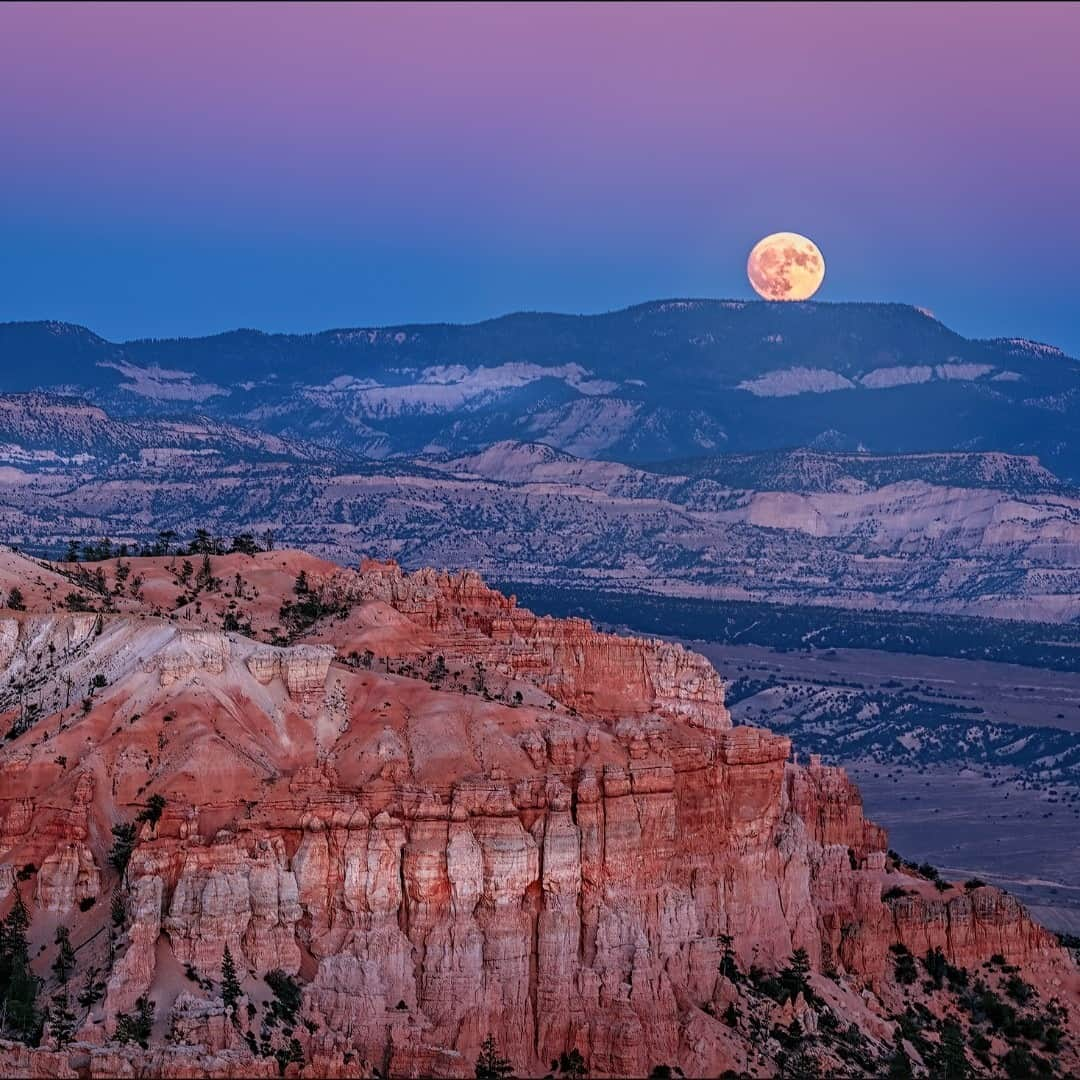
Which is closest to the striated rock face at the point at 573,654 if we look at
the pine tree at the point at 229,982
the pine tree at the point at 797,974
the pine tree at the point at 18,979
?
the pine tree at the point at 797,974

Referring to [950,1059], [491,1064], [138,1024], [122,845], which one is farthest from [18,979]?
[950,1059]

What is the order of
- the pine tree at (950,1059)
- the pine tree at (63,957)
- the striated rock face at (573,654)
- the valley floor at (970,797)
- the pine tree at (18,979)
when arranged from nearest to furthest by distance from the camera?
the pine tree at (18,979), the pine tree at (63,957), the pine tree at (950,1059), the striated rock face at (573,654), the valley floor at (970,797)

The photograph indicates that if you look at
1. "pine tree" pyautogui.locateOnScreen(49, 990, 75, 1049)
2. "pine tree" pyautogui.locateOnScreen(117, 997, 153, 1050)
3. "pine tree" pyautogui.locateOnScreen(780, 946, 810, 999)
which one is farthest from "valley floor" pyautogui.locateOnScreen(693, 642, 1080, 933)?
"pine tree" pyautogui.locateOnScreen(49, 990, 75, 1049)

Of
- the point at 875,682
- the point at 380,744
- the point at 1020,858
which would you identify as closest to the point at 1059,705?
the point at 875,682

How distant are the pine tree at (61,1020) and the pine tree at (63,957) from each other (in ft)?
2.30

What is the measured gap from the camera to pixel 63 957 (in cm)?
6488

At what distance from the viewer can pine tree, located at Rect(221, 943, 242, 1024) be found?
209ft

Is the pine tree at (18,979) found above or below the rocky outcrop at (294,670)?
below

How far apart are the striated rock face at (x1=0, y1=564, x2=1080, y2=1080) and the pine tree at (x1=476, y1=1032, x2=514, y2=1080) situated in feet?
1.09

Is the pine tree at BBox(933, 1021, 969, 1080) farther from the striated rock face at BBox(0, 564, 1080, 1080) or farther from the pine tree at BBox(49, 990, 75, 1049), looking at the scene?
the pine tree at BBox(49, 990, 75, 1049)

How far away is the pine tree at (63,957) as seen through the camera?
6456 centimetres

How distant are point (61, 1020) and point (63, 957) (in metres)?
2.89

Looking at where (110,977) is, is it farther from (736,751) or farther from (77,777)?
(736,751)

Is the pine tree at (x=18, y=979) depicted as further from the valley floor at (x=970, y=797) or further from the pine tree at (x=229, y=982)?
the valley floor at (x=970, y=797)
